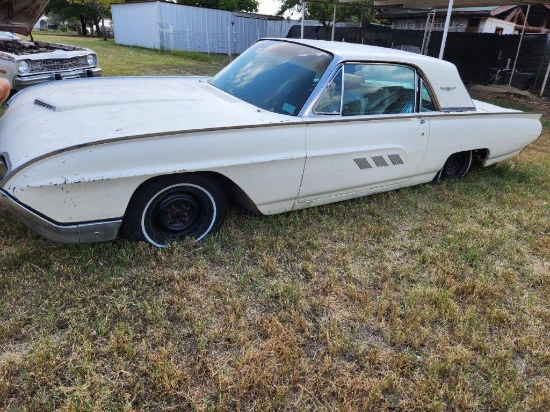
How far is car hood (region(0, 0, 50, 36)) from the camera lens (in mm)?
6824

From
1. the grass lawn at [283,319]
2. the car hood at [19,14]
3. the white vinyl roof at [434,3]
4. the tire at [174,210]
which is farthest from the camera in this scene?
the white vinyl roof at [434,3]

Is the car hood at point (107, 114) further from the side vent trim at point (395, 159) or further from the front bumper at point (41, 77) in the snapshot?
the front bumper at point (41, 77)

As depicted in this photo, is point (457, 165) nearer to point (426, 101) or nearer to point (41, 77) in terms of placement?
point (426, 101)

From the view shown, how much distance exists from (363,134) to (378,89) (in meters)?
0.49

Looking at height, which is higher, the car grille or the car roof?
the car roof

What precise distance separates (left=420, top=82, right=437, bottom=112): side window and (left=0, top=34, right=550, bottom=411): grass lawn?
3.70 feet

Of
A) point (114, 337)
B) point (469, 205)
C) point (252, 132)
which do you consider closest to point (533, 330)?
point (469, 205)

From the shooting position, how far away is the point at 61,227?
2322 millimetres

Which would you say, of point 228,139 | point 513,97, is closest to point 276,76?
point 228,139

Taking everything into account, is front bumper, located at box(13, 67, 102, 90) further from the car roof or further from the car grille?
the car roof

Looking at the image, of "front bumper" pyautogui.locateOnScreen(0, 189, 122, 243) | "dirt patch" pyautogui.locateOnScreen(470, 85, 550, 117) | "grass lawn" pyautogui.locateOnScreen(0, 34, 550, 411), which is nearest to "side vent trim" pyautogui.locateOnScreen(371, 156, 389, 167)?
"grass lawn" pyautogui.locateOnScreen(0, 34, 550, 411)

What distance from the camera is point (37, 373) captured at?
182 centimetres

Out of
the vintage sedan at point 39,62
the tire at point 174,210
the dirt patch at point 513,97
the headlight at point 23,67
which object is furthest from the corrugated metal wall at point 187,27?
the tire at point 174,210

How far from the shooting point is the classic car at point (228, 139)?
2.31 metres
